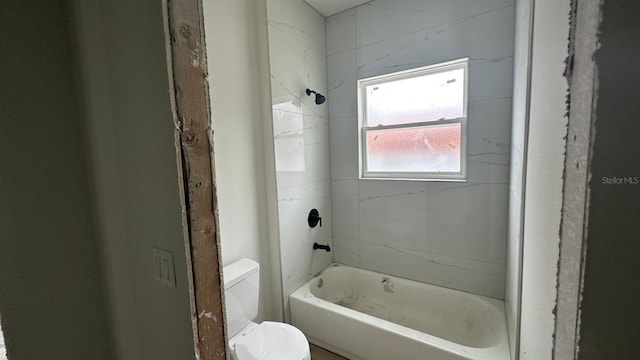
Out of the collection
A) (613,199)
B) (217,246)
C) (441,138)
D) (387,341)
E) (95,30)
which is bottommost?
(387,341)

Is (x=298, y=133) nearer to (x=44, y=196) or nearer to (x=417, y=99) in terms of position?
(x=417, y=99)

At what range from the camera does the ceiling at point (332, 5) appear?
7.07 ft

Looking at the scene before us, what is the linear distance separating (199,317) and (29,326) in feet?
2.21

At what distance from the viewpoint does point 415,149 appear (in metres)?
2.17

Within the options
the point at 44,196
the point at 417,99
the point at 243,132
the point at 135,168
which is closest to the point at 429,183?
the point at 417,99

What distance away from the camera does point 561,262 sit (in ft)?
1.40

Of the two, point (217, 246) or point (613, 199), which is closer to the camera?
point (613, 199)

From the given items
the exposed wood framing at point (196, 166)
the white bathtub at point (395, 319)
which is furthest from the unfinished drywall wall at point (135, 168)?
the white bathtub at point (395, 319)

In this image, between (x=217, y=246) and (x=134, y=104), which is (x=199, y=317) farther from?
(x=134, y=104)

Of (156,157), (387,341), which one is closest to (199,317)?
(156,157)

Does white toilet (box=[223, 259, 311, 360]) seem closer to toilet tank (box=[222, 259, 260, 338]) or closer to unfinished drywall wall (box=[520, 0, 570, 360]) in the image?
toilet tank (box=[222, 259, 260, 338])

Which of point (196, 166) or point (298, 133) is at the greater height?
point (298, 133)

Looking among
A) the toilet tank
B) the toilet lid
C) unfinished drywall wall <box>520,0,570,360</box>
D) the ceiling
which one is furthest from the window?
the toilet lid

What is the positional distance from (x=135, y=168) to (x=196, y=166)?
0.24 meters
